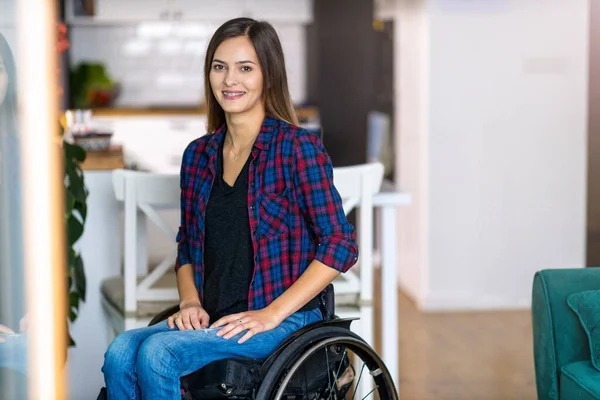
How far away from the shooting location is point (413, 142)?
193 inches

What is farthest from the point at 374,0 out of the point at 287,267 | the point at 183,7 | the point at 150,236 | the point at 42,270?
the point at 42,270

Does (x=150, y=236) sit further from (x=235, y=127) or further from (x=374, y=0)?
(x=374, y=0)

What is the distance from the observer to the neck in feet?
7.26

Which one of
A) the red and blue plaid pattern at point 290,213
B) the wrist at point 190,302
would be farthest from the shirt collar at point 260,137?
the wrist at point 190,302

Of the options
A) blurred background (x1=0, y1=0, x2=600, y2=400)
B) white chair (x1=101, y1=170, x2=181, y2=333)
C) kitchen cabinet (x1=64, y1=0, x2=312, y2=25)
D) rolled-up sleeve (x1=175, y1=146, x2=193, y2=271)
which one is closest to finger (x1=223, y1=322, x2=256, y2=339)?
rolled-up sleeve (x1=175, y1=146, x2=193, y2=271)

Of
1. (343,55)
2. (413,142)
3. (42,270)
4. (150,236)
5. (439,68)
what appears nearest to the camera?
(42,270)

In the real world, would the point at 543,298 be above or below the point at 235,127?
below

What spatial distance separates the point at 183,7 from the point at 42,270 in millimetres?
6117

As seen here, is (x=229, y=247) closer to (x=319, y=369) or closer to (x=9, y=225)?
(x=319, y=369)

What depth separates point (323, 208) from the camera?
2068 millimetres

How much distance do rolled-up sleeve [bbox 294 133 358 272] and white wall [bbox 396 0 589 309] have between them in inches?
102

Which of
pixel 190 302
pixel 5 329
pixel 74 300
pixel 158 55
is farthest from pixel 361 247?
pixel 158 55

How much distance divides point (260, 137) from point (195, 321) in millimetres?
430

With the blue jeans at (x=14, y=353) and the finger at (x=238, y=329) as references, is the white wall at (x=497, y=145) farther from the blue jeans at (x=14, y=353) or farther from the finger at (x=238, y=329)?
the blue jeans at (x=14, y=353)
